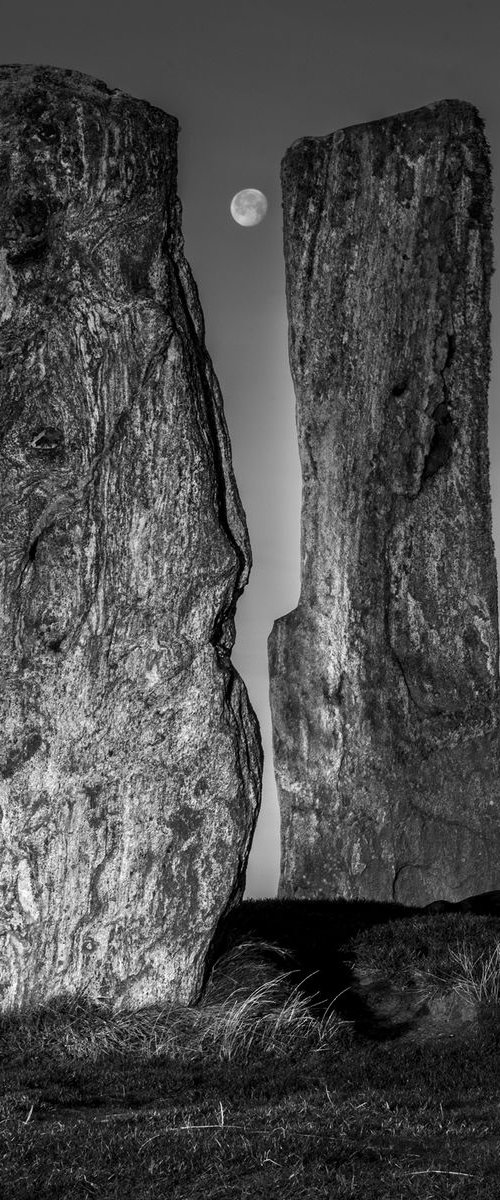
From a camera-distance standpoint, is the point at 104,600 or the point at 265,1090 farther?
the point at 104,600

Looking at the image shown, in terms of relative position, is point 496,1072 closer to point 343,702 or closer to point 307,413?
point 343,702

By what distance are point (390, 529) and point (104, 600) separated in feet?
23.9

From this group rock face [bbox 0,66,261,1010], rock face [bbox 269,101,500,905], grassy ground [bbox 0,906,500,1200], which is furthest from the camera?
rock face [bbox 269,101,500,905]

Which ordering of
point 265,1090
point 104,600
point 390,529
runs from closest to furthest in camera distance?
1. point 265,1090
2. point 104,600
3. point 390,529

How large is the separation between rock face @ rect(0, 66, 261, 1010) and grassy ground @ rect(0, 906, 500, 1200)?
0.57 meters

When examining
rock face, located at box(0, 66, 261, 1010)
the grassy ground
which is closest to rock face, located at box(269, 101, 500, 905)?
the grassy ground

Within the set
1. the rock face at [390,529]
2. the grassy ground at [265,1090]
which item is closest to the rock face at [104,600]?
the grassy ground at [265,1090]

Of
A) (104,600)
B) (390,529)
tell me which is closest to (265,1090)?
(104,600)

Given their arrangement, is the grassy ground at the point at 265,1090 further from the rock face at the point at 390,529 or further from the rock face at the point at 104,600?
the rock face at the point at 390,529

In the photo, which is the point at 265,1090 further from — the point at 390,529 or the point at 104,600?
the point at 390,529

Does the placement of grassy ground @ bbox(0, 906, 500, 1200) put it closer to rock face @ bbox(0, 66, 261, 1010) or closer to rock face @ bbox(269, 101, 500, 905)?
rock face @ bbox(0, 66, 261, 1010)

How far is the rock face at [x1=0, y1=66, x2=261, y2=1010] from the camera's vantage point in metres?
10.0

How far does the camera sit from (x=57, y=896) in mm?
10070

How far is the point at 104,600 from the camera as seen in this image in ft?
33.5
